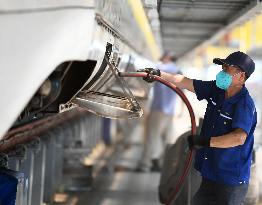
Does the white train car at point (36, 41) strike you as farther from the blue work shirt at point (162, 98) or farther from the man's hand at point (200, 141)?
the blue work shirt at point (162, 98)

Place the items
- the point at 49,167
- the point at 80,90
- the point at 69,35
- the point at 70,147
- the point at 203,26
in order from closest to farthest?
the point at 69,35
the point at 80,90
the point at 49,167
the point at 203,26
the point at 70,147

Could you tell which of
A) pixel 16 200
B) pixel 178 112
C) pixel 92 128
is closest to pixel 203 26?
pixel 178 112

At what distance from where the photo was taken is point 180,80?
147 inches

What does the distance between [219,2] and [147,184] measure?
2834 millimetres

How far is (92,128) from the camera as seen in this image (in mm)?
8273

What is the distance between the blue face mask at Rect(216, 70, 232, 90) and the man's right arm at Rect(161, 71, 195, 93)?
45 centimetres

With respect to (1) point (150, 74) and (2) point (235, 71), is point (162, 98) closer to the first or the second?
(1) point (150, 74)

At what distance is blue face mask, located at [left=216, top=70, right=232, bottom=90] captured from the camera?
3.18 metres

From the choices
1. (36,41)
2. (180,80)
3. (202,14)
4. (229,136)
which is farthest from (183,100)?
(36,41)

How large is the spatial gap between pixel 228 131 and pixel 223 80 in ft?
1.05

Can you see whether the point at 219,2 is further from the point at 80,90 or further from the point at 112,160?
the point at 112,160

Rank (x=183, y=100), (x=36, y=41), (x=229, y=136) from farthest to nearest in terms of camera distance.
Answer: (x=183, y=100)
(x=229, y=136)
(x=36, y=41)

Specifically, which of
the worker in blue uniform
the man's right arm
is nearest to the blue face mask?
the worker in blue uniform

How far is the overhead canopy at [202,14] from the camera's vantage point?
4121 millimetres
